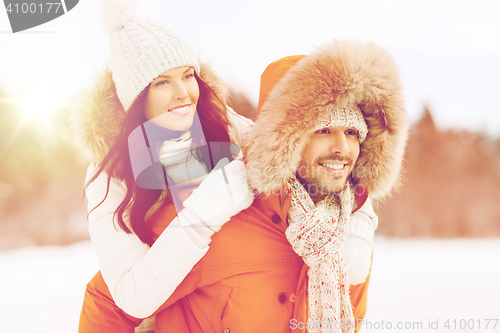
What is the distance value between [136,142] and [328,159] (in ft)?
3.07

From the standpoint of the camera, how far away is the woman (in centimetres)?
126

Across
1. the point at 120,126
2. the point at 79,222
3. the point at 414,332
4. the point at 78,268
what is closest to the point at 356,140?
the point at 120,126

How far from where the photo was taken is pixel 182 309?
1.37 m

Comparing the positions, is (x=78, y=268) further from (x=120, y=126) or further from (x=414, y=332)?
(x=414, y=332)

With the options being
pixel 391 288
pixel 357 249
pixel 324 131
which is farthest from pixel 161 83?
pixel 391 288

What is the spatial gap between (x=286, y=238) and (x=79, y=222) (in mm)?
4775

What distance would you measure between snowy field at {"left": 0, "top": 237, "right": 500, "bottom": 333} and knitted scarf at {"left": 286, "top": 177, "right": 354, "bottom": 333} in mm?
866

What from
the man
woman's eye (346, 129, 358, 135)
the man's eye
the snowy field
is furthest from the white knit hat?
the snowy field

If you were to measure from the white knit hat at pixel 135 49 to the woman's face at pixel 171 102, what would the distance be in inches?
1.8

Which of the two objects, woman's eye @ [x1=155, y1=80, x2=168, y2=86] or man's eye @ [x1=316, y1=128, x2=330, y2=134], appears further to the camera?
woman's eye @ [x1=155, y1=80, x2=168, y2=86]

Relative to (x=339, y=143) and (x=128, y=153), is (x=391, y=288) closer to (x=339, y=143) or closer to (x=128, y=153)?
(x=339, y=143)

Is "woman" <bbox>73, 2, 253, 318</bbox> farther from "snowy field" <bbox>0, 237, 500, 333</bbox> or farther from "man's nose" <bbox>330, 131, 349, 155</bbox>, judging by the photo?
"snowy field" <bbox>0, 237, 500, 333</bbox>

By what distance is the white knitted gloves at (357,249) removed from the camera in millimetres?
1387

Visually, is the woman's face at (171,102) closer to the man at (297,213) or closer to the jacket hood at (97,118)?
the jacket hood at (97,118)
